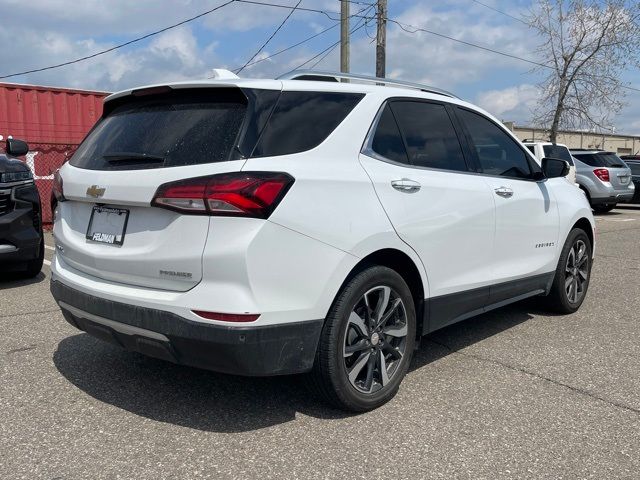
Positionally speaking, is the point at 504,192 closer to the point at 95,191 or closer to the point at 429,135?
the point at 429,135

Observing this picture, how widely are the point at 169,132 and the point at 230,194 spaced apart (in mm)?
593

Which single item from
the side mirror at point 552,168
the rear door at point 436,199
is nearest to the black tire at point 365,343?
the rear door at point 436,199

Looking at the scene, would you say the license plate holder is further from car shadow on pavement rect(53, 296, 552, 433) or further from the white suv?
car shadow on pavement rect(53, 296, 552, 433)

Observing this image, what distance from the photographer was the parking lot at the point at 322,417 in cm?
272

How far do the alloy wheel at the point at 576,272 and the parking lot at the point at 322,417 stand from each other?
2.44 ft

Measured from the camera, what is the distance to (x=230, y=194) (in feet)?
8.77

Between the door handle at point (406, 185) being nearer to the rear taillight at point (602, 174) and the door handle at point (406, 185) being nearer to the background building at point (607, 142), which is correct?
the rear taillight at point (602, 174)

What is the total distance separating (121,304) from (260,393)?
1029 millimetres

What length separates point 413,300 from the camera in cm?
360

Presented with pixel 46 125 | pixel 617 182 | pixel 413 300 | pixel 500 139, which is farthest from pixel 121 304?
pixel 617 182

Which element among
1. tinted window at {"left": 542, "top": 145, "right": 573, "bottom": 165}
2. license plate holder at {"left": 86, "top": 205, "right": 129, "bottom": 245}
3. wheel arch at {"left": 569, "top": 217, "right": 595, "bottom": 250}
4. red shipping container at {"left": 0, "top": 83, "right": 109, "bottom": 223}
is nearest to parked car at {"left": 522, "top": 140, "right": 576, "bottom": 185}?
tinted window at {"left": 542, "top": 145, "right": 573, "bottom": 165}

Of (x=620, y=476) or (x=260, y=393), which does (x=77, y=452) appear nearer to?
(x=260, y=393)

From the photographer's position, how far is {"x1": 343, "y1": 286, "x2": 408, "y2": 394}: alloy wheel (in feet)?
10.5

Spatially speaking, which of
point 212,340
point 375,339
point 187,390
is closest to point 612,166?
point 375,339
